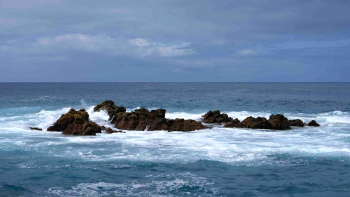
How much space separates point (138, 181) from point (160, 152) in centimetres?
592

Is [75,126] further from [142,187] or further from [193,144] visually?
[142,187]

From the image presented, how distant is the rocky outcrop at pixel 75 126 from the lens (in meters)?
27.8

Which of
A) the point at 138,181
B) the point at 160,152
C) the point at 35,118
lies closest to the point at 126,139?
the point at 160,152

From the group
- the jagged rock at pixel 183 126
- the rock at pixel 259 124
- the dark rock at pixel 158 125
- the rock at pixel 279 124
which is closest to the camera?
the jagged rock at pixel 183 126

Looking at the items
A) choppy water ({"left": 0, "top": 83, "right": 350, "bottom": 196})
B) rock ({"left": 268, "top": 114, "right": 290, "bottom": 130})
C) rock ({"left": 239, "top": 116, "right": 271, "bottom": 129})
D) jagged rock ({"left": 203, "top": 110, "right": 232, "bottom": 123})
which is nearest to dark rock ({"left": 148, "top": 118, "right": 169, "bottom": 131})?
choppy water ({"left": 0, "top": 83, "right": 350, "bottom": 196})

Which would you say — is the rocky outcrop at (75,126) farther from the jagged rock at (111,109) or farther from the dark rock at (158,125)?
the dark rock at (158,125)

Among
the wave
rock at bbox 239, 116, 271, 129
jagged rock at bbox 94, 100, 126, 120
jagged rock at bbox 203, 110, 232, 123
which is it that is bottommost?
the wave

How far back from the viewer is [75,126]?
93.7ft

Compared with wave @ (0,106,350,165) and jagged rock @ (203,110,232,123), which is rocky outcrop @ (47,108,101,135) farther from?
jagged rock @ (203,110,232,123)

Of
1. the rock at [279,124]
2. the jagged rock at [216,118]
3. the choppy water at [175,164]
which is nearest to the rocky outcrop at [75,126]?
the choppy water at [175,164]

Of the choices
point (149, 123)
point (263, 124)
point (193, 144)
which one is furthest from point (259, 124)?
point (193, 144)

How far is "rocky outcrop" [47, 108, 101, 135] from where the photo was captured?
27844 millimetres

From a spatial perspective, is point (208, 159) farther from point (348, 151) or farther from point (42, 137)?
point (42, 137)

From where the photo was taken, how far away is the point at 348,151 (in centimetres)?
2172
